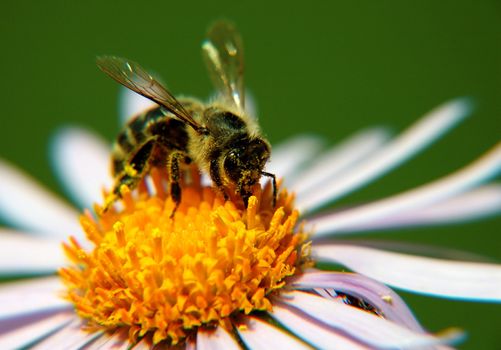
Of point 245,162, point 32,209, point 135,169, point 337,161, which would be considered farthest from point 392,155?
point 32,209

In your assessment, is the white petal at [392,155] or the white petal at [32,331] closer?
the white petal at [32,331]

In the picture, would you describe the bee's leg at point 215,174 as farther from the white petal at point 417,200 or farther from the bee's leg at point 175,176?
the white petal at point 417,200

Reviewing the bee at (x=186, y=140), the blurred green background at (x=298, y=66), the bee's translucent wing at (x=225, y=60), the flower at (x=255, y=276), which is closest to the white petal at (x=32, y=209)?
the flower at (x=255, y=276)

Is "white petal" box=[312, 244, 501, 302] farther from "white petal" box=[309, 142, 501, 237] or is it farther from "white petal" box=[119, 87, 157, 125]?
"white petal" box=[119, 87, 157, 125]

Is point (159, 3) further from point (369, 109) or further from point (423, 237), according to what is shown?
point (423, 237)

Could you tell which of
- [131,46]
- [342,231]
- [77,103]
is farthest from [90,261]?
[131,46]

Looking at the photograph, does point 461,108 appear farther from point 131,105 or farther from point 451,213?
point 131,105
